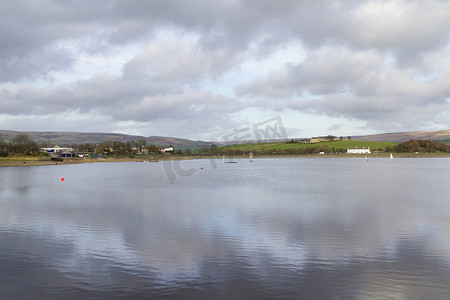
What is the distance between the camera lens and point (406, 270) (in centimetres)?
1208

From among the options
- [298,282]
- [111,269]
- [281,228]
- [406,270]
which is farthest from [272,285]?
[281,228]

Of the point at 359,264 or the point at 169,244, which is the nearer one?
the point at 359,264

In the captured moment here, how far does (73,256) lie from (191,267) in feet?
17.9

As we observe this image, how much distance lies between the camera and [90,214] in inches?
940

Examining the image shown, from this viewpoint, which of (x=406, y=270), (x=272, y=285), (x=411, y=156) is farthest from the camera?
(x=411, y=156)

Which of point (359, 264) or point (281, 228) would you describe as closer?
point (359, 264)

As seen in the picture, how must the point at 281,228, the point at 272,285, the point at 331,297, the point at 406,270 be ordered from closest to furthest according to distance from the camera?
the point at 331,297, the point at 272,285, the point at 406,270, the point at 281,228

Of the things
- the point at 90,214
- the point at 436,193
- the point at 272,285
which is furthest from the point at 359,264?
the point at 436,193

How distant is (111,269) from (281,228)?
9798 mm

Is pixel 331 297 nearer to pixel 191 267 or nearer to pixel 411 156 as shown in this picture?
pixel 191 267

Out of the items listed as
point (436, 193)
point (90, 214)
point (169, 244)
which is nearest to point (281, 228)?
point (169, 244)

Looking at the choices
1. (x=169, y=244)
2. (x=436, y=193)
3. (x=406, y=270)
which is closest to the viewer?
(x=406, y=270)

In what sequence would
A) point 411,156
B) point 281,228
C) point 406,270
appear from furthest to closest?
point 411,156 < point 281,228 < point 406,270

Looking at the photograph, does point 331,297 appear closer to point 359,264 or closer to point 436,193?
point 359,264
